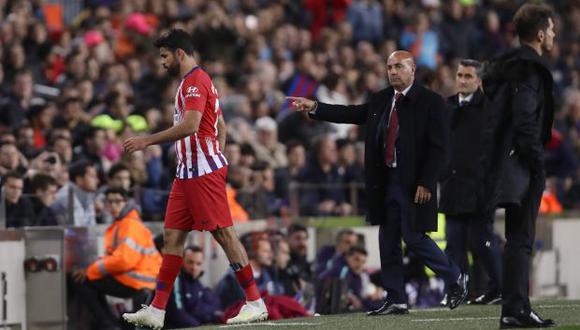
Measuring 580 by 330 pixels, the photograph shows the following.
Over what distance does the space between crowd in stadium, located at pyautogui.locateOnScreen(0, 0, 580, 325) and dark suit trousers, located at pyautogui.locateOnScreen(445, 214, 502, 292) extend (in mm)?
1356

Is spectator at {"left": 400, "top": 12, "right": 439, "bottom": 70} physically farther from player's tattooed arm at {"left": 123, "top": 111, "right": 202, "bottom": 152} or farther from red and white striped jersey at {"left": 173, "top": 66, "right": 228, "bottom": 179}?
player's tattooed arm at {"left": 123, "top": 111, "right": 202, "bottom": 152}

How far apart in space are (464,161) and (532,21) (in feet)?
12.0

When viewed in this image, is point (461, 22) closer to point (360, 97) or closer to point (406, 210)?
point (360, 97)

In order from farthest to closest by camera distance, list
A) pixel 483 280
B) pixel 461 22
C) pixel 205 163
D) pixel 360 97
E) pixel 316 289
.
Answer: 1. pixel 461 22
2. pixel 360 97
3. pixel 316 289
4. pixel 483 280
5. pixel 205 163

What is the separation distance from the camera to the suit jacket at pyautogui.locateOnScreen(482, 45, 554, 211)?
10.3 metres

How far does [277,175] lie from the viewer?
18734 millimetres

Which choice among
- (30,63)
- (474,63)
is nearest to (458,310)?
(474,63)

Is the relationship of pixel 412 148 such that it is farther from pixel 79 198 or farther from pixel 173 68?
pixel 79 198

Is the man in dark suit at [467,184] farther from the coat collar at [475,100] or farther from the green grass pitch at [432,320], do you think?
the green grass pitch at [432,320]

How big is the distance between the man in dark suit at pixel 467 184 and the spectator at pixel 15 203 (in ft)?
12.5

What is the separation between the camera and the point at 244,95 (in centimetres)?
2206

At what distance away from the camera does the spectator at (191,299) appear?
1499 cm

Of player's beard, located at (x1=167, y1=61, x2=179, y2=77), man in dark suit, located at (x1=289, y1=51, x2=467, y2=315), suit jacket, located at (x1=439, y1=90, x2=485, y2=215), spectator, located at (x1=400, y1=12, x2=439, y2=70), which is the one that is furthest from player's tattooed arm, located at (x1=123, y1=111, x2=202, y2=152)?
spectator, located at (x1=400, y1=12, x2=439, y2=70)

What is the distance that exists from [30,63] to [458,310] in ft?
30.3
